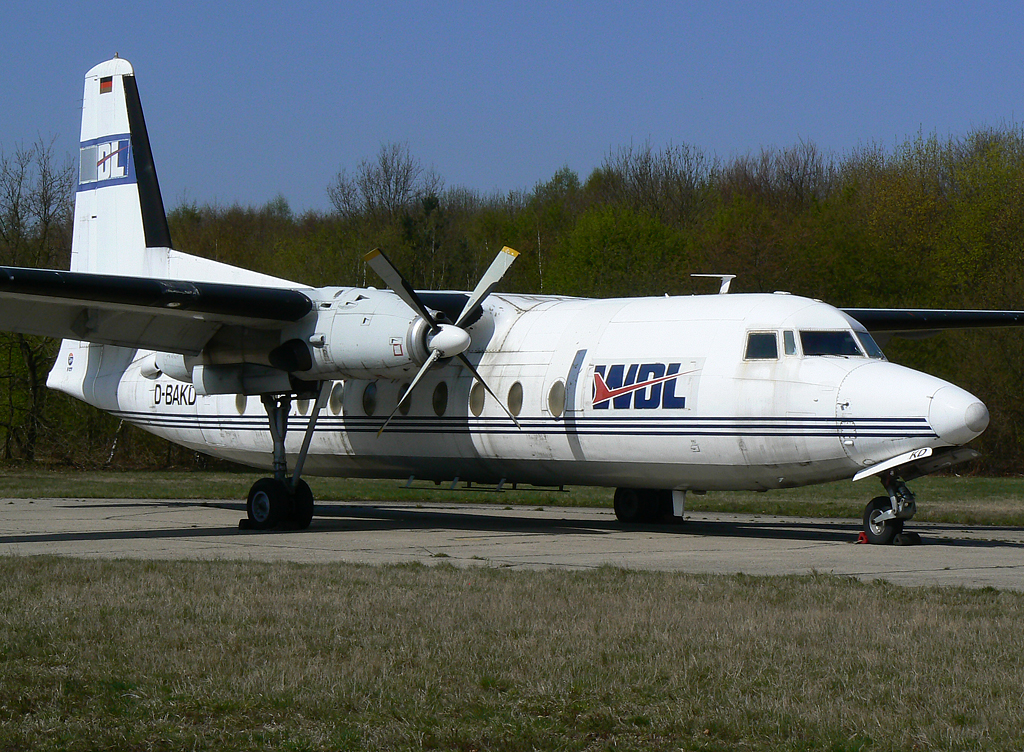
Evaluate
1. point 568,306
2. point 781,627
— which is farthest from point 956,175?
point 781,627

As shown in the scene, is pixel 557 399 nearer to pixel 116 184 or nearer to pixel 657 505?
pixel 657 505

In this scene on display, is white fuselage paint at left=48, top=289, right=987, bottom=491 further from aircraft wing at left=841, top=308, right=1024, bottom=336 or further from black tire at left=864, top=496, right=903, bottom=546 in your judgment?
aircraft wing at left=841, top=308, right=1024, bottom=336

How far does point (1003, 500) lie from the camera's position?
85.0 ft

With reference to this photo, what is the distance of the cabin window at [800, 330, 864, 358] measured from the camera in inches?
569

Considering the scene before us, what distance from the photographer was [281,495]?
17094 mm

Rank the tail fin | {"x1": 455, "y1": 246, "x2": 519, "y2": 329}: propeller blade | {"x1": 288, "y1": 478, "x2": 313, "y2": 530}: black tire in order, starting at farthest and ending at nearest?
the tail fin < {"x1": 288, "y1": 478, "x2": 313, "y2": 530}: black tire < {"x1": 455, "y1": 246, "x2": 519, "y2": 329}: propeller blade

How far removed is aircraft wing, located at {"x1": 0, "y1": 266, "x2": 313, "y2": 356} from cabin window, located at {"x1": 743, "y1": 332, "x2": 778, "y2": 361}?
239 inches

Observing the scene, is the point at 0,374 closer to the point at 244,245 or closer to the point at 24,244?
the point at 24,244

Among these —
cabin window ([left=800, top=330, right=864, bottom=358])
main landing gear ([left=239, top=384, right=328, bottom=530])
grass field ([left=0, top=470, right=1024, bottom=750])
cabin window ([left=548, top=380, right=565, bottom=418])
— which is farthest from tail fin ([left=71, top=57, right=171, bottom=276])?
cabin window ([left=800, top=330, right=864, bottom=358])

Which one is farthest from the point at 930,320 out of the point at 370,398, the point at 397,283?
the point at 370,398

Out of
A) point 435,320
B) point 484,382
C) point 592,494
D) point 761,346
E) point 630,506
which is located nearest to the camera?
point 761,346

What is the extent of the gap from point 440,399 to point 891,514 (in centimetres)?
658

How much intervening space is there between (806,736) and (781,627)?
106 inches

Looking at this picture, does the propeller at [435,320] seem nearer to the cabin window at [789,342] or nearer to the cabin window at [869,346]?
the cabin window at [789,342]
